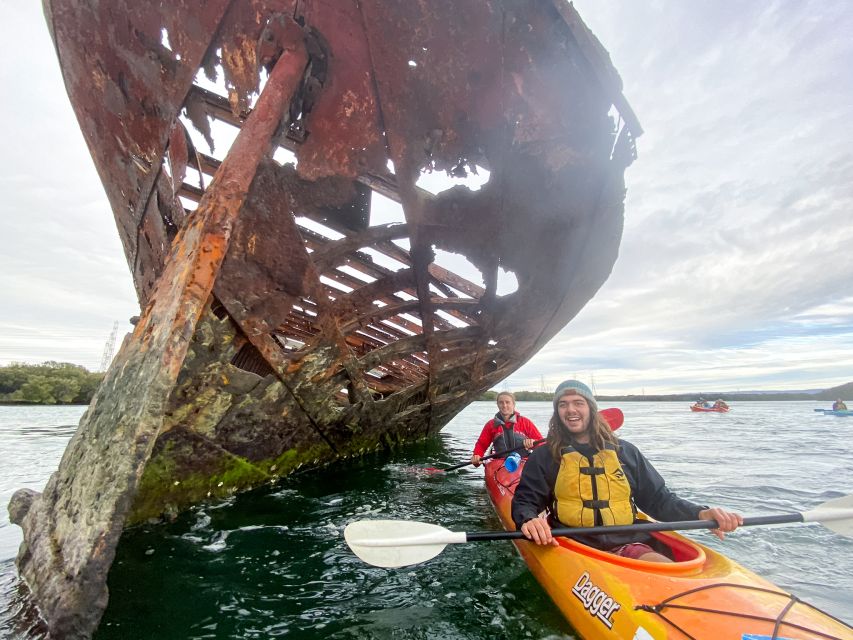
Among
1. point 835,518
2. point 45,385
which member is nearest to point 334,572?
point 835,518

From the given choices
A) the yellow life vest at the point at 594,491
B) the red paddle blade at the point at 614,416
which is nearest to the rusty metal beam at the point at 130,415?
the yellow life vest at the point at 594,491

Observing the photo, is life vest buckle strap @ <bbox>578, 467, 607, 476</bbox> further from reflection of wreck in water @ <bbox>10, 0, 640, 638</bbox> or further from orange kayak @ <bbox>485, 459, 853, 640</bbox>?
reflection of wreck in water @ <bbox>10, 0, 640, 638</bbox>

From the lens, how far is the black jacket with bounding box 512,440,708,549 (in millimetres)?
3109

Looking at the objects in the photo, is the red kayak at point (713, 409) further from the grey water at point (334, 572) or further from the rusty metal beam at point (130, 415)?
the rusty metal beam at point (130, 415)

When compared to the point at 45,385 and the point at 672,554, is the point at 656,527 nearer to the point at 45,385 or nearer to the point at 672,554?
the point at 672,554

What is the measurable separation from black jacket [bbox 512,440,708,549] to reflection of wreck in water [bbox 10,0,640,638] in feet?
6.20

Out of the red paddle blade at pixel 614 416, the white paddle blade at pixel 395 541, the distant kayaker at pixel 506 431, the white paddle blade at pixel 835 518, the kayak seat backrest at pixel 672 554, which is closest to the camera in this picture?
the kayak seat backrest at pixel 672 554

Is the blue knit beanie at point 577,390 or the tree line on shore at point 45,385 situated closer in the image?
the blue knit beanie at point 577,390

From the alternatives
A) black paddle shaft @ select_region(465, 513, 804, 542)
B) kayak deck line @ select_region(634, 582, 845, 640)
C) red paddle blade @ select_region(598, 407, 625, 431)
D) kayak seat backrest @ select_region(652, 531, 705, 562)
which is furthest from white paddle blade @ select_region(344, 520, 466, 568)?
red paddle blade @ select_region(598, 407, 625, 431)

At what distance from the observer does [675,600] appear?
2.20 meters

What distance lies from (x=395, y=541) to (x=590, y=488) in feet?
4.97

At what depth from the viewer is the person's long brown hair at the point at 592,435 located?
328cm

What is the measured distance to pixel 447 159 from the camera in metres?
3.21

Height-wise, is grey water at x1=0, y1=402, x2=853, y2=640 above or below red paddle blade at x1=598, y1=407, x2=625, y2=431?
below
